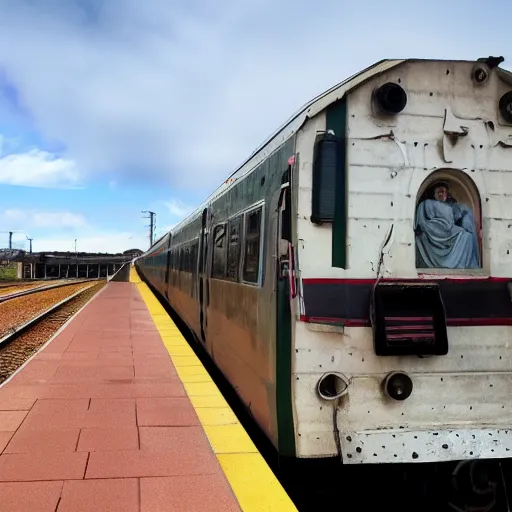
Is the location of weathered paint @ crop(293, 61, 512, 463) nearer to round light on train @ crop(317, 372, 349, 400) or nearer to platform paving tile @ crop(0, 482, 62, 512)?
round light on train @ crop(317, 372, 349, 400)

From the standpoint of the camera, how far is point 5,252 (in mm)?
93188

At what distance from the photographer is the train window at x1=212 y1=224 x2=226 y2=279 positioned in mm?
6568

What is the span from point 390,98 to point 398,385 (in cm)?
188

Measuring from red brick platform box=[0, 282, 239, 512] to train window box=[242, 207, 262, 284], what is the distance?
4.61 ft

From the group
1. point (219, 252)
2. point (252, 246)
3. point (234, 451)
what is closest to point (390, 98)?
point (252, 246)

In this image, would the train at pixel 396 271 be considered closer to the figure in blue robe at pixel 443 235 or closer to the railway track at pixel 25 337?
the figure in blue robe at pixel 443 235

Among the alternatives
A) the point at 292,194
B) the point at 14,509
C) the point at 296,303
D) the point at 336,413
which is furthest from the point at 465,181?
the point at 14,509

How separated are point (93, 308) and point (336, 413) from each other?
13.8 metres

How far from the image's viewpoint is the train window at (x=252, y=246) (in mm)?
4703

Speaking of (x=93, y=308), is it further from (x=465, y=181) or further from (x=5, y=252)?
(x=5, y=252)

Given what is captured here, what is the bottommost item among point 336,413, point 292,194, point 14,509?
point 14,509

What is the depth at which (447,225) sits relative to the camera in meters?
3.92

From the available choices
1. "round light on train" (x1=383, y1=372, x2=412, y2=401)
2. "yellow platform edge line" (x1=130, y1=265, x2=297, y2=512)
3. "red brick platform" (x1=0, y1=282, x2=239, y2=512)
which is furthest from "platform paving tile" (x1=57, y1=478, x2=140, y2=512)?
"round light on train" (x1=383, y1=372, x2=412, y2=401)

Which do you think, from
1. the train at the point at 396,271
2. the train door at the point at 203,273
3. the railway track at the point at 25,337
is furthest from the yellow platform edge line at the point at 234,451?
the railway track at the point at 25,337
